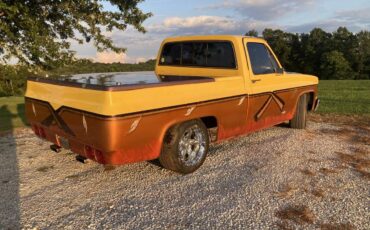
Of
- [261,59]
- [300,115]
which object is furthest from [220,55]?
[300,115]

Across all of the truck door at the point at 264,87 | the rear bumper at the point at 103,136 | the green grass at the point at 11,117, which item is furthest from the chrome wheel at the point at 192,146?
the green grass at the point at 11,117

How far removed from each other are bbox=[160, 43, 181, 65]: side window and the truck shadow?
3105 mm

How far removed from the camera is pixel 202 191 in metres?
4.57

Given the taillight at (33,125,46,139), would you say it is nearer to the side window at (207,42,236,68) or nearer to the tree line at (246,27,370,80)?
the side window at (207,42,236,68)

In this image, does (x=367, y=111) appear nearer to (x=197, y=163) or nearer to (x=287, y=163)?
(x=287, y=163)

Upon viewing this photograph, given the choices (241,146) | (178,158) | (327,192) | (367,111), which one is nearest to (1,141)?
(178,158)

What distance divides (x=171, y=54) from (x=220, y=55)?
3.84 feet

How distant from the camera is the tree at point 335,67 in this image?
65.9 metres

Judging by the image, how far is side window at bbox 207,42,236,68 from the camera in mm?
5941

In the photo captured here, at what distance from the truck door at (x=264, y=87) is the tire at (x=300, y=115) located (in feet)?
2.93

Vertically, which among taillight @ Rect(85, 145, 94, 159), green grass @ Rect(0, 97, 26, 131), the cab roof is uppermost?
the cab roof

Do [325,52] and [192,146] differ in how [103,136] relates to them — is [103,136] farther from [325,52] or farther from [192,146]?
[325,52]

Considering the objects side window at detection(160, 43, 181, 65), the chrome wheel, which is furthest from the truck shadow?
side window at detection(160, 43, 181, 65)

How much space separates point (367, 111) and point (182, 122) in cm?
762
